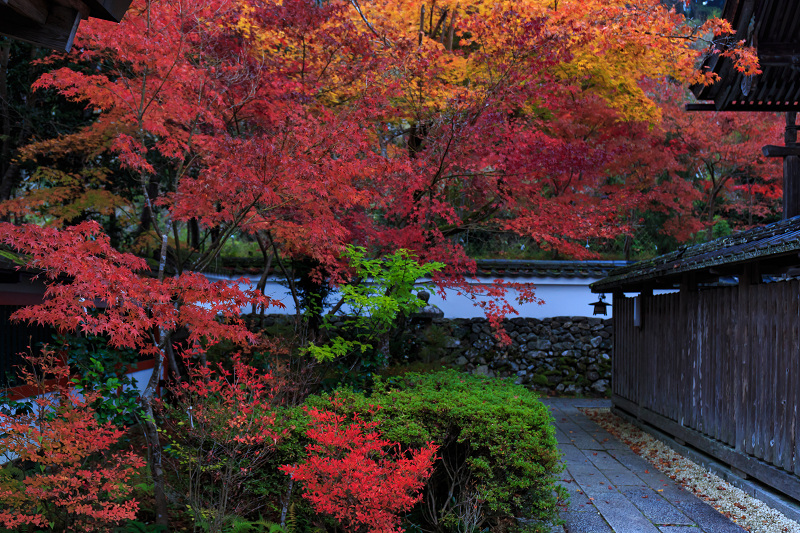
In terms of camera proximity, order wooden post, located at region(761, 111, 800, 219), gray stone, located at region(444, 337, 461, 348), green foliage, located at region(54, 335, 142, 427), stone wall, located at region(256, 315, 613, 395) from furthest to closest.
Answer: stone wall, located at region(256, 315, 613, 395) < gray stone, located at region(444, 337, 461, 348) < wooden post, located at region(761, 111, 800, 219) < green foliage, located at region(54, 335, 142, 427)

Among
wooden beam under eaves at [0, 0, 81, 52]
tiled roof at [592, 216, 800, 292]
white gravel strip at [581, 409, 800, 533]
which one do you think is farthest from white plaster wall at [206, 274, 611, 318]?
wooden beam under eaves at [0, 0, 81, 52]

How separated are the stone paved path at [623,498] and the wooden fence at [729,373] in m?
0.81

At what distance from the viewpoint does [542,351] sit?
51.7ft

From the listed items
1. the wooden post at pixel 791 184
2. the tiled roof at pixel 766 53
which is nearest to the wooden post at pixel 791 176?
the wooden post at pixel 791 184

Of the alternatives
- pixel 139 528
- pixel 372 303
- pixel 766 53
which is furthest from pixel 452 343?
pixel 139 528

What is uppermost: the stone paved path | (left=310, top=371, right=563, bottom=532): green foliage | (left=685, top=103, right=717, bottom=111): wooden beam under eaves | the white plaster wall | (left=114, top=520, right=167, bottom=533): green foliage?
(left=685, top=103, right=717, bottom=111): wooden beam under eaves

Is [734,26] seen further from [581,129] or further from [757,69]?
[581,129]

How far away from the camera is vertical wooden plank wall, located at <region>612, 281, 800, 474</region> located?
6.38 metres

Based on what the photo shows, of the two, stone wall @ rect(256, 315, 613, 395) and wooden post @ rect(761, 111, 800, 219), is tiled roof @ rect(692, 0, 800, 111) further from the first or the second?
stone wall @ rect(256, 315, 613, 395)

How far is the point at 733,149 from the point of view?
14.8 m

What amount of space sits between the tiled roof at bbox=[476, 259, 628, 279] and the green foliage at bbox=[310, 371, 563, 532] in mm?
10531

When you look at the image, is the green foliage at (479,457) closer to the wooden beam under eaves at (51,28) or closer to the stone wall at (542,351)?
the wooden beam under eaves at (51,28)

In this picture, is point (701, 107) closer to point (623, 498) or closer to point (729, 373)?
point (729, 373)

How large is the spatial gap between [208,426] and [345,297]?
10.4ft
